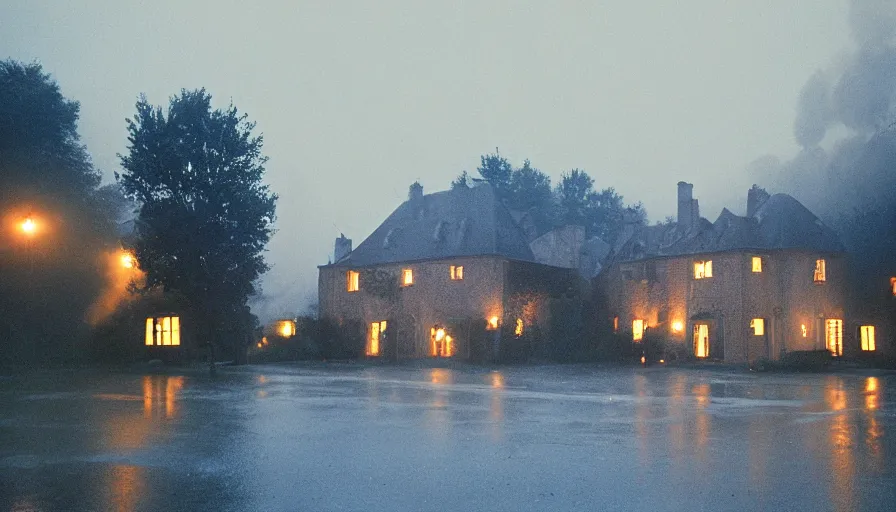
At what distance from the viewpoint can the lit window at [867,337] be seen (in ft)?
162

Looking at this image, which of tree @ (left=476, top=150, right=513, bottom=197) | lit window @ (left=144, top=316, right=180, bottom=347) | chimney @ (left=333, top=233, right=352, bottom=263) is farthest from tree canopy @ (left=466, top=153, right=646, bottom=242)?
lit window @ (left=144, top=316, right=180, bottom=347)

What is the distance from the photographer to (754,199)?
5428cm

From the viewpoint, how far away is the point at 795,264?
49281mm

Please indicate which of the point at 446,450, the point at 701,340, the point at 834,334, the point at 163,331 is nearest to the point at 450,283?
the point at 701,340

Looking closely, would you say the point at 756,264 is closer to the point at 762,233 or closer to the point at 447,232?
the point at 762,233

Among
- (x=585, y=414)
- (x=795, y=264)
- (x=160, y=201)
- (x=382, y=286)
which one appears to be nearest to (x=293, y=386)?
(x=585, y=414)

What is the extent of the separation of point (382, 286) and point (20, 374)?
2409 cm

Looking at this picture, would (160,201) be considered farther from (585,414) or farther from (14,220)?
(585,414)

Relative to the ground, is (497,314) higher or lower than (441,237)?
lower

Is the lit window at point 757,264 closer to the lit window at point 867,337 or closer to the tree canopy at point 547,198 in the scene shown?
the lit window at point 867,337

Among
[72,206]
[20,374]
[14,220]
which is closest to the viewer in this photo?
[20,374]

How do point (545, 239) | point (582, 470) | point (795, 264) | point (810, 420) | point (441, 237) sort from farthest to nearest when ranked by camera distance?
1. point (545, 239)
2. point (441, 237)
3. point (795, 264)
4. point (810, 420)
5. point (582, 470)

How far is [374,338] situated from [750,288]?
81.2 feet

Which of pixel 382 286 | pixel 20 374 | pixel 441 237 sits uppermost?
pixel 441 237
